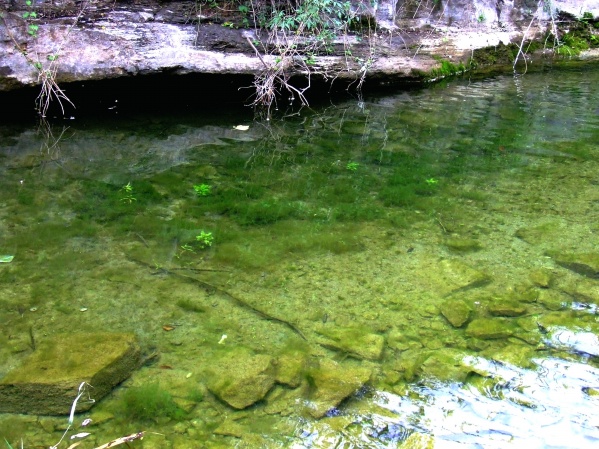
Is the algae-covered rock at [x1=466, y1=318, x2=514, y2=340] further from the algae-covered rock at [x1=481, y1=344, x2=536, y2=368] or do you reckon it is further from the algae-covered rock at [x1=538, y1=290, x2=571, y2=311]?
the algae-covered rock at [x1=538, y1=290, x2=571, y2=311]

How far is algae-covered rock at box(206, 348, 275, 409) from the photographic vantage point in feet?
10.4

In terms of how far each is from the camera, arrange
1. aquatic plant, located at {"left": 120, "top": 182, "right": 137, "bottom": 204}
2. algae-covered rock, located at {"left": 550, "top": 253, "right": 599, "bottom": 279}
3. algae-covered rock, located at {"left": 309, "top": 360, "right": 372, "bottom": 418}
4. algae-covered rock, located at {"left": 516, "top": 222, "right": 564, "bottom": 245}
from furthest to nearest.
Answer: aquatic plant, located at {"left": 120, "top": 182, "right": 137, "bottom": 204}
algae-covered rock, located at {"left": 516, "top": 222, "right": 564, "bottom": 245}
algae-covered rock, located at {"left": 550, "top": 253, "right": 599, "bottom": 279}
algae-covered rock, located at {"left": 309, "top": 360, "right": 372, "bottom": 418}

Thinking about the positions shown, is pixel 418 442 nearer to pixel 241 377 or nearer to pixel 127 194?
pixel 241 377

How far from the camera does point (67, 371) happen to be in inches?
124

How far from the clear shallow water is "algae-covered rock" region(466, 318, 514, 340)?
0.01 metres

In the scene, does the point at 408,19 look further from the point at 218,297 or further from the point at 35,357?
the point at 35,357

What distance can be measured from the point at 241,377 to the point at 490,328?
1.69 metres

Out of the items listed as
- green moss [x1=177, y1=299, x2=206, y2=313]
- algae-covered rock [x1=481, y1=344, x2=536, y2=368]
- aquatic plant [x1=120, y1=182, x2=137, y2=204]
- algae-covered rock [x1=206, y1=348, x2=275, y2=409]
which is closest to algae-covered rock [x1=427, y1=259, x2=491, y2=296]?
algae-covered rock [x1=481, y1=344, x2=536, y2=368]

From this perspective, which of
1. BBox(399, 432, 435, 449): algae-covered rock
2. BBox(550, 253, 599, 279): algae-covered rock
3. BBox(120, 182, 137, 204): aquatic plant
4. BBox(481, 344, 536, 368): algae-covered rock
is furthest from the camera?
BBox(120, 182, 137, 204): aquatic plant

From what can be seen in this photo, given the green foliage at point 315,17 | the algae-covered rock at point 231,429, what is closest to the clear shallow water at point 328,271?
the algae-covered rock at point 231,429

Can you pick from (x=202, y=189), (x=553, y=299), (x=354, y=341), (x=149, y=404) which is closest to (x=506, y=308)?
(x=553, y=299)

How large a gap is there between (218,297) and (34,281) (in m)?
1.40

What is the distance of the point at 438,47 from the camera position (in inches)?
420

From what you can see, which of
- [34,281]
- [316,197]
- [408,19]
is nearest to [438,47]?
[408,19]
